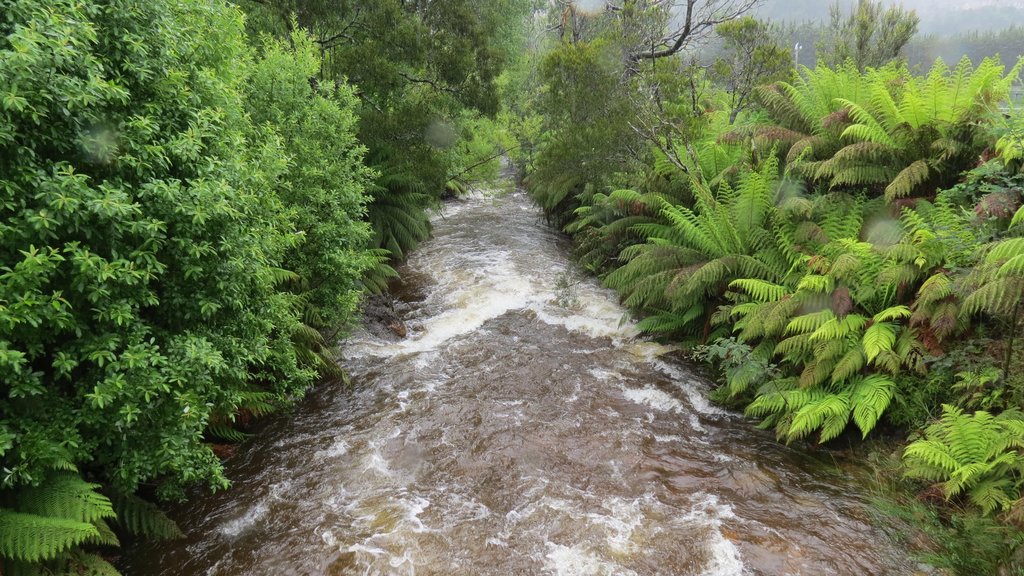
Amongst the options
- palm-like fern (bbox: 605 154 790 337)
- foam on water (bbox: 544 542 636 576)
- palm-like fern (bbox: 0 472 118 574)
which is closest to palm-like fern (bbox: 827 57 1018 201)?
palm-like fern (bbox: 605 154 790 337)

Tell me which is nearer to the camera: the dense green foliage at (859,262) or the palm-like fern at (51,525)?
the palm-like fern at (51,525)

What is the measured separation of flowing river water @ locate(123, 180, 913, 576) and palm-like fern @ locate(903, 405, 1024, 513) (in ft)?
2.02

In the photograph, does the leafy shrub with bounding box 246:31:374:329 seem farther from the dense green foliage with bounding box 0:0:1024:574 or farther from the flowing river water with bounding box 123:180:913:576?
the flowing river water with bounding box 123:180:913:576

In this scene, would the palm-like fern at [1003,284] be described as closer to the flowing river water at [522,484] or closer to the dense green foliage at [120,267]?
the flowing river water at [522,484]

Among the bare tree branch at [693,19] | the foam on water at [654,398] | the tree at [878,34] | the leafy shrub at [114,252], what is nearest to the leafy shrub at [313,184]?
the leafy shrub at [114,252]

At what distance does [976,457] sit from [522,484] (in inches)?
134

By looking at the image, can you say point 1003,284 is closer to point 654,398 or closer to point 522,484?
point 654,398

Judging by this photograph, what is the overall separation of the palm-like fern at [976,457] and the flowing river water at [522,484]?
24.3 inches

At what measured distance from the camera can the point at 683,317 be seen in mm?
7473

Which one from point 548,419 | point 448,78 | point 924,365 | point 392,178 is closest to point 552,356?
point 548,419

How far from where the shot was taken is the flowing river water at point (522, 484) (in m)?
3.88

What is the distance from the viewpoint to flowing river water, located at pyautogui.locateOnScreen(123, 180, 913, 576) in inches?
153

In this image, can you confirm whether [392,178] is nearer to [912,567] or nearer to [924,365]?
[924,365]

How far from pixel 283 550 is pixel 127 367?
5.83 feet
